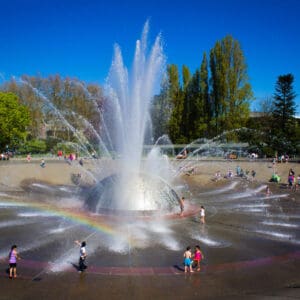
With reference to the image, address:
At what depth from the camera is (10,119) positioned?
193ft

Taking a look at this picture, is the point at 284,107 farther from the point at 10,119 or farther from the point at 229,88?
the point at 10,119

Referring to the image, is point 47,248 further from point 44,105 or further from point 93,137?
point 44,105

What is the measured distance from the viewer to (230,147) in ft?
186

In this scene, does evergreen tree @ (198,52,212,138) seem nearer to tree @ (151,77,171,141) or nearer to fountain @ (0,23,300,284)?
tree @ (151,77,171,141)

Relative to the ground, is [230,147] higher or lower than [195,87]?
lower

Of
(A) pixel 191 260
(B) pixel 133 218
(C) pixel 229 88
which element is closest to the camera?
(A) pixel 191 260

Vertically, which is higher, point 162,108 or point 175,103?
point 175,103

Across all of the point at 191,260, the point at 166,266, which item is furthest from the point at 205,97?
the point at 191,260

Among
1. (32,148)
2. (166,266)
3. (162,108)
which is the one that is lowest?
(166,266)

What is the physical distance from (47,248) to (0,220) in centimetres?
698

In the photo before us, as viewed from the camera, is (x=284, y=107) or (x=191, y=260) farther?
(x=284, y=107)

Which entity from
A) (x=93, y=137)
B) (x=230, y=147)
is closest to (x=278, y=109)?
(x=230, y=147)

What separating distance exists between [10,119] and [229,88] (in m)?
33.0

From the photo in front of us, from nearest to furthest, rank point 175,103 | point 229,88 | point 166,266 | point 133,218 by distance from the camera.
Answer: point 166,266 → point 133,218 → point 229,88 → point 175,103
